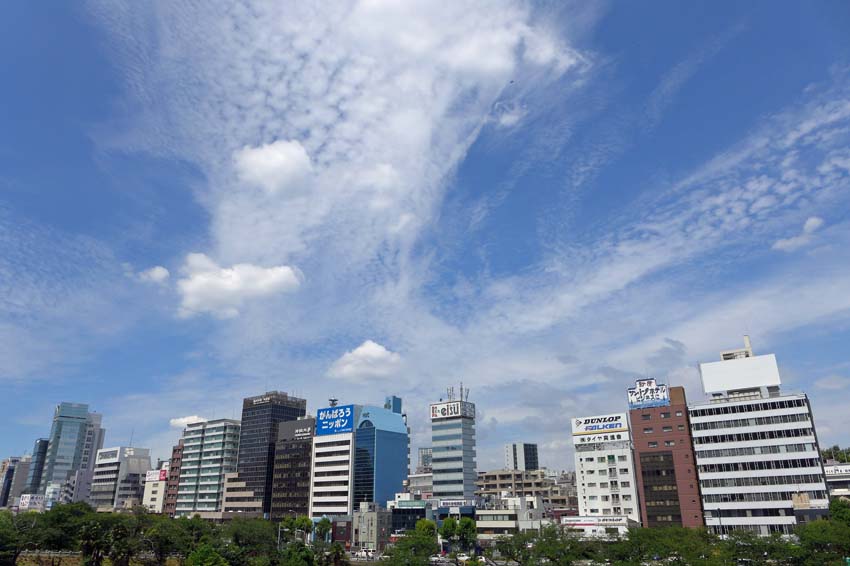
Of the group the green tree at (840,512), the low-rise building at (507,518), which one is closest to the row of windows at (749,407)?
the green tree at (840,512)

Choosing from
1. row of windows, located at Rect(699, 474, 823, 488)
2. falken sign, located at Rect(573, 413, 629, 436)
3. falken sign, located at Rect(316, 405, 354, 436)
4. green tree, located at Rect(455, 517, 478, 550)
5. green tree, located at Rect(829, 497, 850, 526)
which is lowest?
green tree, located at Rect(455, 517, 478, 550)

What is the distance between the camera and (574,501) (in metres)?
190

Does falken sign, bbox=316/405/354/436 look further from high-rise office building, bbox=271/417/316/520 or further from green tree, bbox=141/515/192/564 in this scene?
green tree, bbox=141/515/192/564

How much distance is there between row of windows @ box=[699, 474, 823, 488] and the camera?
116 meters

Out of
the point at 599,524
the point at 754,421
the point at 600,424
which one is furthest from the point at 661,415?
the point at 599,524

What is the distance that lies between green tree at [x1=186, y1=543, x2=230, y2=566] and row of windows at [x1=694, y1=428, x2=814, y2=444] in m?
100

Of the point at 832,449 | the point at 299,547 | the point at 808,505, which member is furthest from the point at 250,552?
the point at 832,449

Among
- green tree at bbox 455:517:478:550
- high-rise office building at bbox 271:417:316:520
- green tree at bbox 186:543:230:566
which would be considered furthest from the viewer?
high-rise office building at bbox 271:417:316:520

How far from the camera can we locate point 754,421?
125375mm

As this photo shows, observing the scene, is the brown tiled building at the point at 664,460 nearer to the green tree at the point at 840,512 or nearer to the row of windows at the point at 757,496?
the row of windows at the point at 757,496

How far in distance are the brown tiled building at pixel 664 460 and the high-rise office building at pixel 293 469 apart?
99.3 meters

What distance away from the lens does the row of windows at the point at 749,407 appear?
4796 inches

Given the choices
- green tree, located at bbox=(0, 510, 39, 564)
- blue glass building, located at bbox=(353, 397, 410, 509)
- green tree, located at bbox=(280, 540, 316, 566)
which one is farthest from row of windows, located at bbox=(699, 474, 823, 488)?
green tree, located at bbox=(0, 510, 39, 564)

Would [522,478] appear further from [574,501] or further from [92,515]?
[92,515]
